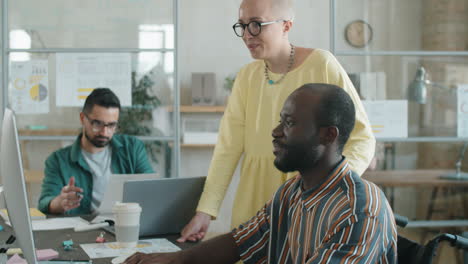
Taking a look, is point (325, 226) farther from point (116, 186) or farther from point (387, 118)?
point (387, 118)

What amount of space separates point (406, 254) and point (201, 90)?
442 cm

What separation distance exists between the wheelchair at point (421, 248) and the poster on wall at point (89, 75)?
3.03 metres

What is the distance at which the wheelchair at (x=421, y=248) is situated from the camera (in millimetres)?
1282

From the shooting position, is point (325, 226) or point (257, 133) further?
point (257, 133)

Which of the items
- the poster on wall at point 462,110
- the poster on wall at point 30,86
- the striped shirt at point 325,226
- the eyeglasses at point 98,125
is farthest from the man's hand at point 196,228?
the poster on wall at point 462,110

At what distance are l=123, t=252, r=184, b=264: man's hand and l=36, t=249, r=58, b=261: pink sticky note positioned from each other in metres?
0.25

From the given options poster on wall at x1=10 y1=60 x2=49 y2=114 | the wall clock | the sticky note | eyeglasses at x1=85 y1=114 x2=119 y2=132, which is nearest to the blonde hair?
the sticky note

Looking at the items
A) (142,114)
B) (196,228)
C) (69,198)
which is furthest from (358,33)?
(196,228)

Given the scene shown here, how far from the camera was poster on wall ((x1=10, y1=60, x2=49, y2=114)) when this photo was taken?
13.7 ft

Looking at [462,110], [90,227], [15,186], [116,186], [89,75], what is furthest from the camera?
[462,110]

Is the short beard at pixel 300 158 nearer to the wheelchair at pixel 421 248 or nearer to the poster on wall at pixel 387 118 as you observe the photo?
the wheelchair at pixel 421 248

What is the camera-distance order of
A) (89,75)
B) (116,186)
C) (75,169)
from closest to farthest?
(116,186), (75,169), (89,75)

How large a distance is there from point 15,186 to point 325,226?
0.64 metres

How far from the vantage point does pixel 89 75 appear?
13.7ft
